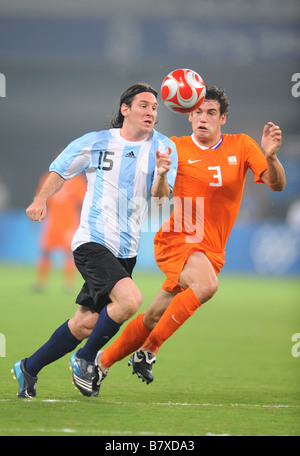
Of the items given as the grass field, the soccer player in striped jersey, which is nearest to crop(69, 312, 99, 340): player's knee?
the soccer player in striped jersey

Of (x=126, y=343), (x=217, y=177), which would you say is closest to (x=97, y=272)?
(x=126, y=343)

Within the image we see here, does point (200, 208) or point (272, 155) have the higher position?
point (272, 155)

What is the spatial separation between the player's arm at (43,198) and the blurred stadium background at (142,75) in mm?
12258

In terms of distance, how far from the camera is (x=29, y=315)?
9.55 metres

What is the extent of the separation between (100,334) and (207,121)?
70.4 inches

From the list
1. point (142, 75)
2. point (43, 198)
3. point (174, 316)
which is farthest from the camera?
point (142, 75)

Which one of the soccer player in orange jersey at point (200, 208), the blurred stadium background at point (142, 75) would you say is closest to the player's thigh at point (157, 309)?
the soccer player in orange jersey at point (200, 208)

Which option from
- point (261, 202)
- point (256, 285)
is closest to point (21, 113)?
point (261, 202)

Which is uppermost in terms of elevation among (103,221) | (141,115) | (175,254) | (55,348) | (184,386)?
(141,115)

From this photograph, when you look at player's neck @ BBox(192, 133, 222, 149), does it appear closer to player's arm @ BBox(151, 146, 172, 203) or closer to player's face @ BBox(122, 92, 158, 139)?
player's face @ BBox(122, 92, 158, 139)

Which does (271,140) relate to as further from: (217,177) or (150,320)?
(150,320)

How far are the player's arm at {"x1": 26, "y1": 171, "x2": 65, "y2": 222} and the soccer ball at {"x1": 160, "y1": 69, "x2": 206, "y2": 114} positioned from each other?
0.94 m

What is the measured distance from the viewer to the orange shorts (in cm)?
521

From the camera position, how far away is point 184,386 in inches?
211
